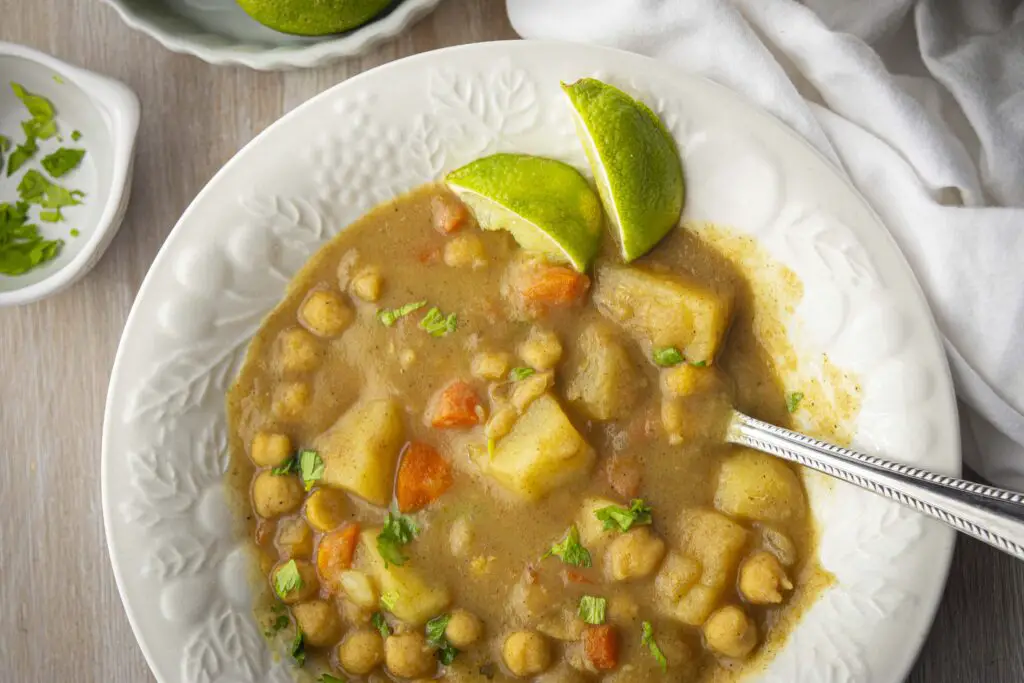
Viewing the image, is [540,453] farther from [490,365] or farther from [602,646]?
[602,646]

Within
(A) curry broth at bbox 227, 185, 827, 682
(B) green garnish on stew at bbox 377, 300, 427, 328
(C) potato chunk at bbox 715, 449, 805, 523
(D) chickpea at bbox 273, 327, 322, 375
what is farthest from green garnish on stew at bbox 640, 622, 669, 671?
(D) chickpea at bbox 273, 327, 322, 375

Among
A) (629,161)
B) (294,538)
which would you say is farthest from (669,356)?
(294,538)

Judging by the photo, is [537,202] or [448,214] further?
[448,214]

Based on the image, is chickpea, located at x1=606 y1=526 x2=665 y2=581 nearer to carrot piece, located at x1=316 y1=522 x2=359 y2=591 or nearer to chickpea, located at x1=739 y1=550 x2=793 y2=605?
chickpea, located at x1=739 y1=550 x2=793 y2=605

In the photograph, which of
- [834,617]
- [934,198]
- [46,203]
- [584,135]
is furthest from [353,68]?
[834,617]

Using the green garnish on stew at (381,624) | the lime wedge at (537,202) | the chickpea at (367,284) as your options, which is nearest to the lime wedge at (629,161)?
the lime wedge at (537,202)

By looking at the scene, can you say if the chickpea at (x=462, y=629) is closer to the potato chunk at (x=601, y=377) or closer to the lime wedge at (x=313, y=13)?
the potato chunk at (x=601, y=377)
